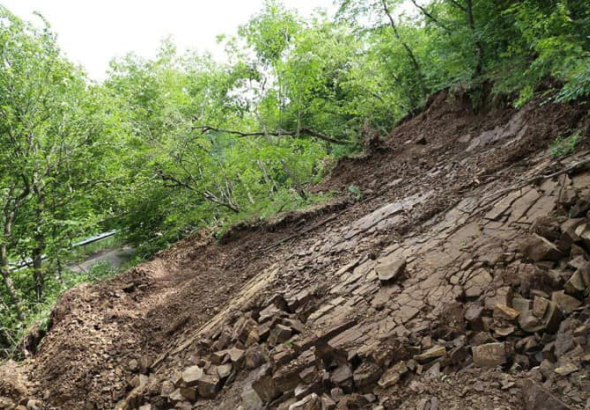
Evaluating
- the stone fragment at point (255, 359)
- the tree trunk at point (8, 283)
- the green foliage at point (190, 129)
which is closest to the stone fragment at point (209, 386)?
the stone fragment at point (255, 359)

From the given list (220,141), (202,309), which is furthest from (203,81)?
(202,309)

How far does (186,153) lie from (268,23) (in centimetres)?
393

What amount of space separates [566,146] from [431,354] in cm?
340

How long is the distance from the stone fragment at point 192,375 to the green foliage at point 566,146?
5.20 metres

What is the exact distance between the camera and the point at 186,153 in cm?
931

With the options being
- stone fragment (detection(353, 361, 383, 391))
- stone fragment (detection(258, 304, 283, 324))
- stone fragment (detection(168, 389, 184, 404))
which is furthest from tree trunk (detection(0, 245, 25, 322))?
stone fragment (detection(353, 361, 383, 391))

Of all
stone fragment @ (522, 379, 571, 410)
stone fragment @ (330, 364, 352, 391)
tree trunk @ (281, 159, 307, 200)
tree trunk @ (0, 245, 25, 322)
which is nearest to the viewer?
stone fragment @ (522, 379, 571, 410)

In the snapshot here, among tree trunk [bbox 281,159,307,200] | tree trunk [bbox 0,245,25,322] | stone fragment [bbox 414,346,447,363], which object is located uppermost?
tree trunk [bbox 0,245,25,322]

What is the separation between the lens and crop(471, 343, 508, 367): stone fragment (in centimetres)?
249

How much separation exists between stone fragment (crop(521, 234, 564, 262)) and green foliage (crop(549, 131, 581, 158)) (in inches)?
67.5

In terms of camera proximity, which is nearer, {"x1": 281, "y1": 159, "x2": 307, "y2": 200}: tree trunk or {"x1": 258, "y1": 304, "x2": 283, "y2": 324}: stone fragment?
{"x1": 258, "y1": 304, "x2": 283, "y2": 324}: stone fragment

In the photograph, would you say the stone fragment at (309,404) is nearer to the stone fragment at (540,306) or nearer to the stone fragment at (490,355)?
the stone fragment at (490,355)

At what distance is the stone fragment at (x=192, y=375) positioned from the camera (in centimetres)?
403

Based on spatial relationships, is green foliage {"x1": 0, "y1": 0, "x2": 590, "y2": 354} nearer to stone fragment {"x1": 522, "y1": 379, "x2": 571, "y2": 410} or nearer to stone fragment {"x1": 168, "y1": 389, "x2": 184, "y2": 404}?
stone fragment {"x1": 168, "y1": 389, "x2": 184, "y2": 404}
